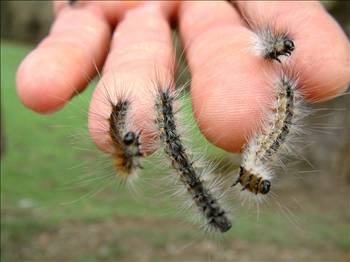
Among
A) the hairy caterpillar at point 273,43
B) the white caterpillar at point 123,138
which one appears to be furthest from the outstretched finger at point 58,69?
the hairy caterpillar at point 273,43

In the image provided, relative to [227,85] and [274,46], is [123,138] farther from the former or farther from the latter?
[274,46]

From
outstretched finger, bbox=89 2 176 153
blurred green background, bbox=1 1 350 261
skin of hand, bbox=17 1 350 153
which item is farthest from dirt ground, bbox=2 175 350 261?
outstretched finger, bbox=89 2 176 153

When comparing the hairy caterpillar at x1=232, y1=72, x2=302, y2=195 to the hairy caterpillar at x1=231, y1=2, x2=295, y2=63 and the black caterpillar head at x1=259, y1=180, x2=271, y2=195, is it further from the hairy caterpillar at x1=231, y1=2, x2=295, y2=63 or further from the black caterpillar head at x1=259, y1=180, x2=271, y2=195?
the hairy caterpillar at x1=231, y1=2, x2=295, y2=63

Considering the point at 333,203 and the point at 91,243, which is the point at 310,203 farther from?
the point at 91,243

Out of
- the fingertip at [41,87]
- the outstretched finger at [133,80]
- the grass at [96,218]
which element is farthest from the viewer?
the grass at [96,218]

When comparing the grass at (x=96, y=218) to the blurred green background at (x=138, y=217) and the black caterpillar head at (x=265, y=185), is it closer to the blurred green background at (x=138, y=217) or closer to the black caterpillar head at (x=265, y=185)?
the blurred green background at (x=138, y=217)

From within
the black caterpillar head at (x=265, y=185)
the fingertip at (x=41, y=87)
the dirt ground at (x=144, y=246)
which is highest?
the fingertip at (x=41, y=87)

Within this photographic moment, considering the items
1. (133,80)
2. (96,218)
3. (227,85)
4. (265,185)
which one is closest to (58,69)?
(133,80)

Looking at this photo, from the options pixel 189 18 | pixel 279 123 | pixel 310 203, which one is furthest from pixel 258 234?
pixel 279 123
